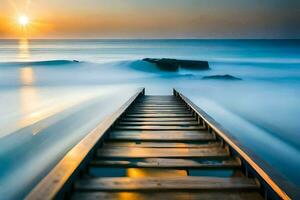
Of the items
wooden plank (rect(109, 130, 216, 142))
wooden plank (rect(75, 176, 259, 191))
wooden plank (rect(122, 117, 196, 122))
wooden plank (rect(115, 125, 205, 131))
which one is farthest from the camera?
wooden plank (rect(122, 117, 196, 122))

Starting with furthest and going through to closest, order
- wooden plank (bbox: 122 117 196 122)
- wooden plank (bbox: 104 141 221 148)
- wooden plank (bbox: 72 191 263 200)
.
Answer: wooden plank (bbox: 122 117 196 122) → wooden plank (bbox: 104 141 221 148) → wooden plank (bbox: 72 191 263 200)

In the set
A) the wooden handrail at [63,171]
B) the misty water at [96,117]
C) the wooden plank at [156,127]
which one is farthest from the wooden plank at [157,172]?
the wooden plank at [156,127]

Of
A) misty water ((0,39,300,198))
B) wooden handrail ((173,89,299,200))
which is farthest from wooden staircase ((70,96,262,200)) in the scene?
misty water ((0,39,300,198))

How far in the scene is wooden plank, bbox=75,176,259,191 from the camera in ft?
7.61

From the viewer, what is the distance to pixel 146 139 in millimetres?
3768

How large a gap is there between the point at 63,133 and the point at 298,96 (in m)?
10.1

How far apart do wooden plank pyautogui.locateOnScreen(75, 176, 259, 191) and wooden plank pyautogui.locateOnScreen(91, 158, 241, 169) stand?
347 millimetres

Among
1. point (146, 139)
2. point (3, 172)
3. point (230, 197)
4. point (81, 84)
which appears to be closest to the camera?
point (230, 197)

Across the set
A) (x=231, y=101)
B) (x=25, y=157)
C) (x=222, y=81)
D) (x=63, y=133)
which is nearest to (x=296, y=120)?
(x=231, y=101)

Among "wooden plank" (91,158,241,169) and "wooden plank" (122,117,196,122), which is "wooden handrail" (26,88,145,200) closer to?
"wooden plank" (91,158,241,169)

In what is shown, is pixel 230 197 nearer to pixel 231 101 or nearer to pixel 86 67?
pixel 231 101

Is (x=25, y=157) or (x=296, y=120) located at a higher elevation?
(x=296, y=120)

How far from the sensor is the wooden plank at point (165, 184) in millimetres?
2318

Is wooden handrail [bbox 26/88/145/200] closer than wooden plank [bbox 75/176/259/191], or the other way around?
wooden handrail [bbox 26/88/145/200]
